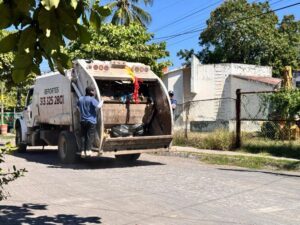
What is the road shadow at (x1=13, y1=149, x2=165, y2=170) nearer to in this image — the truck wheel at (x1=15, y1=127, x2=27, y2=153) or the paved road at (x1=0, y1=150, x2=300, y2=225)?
the paved road at (x1=0, y1=150, x2=300, y2=225)

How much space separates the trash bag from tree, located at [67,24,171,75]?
990cm

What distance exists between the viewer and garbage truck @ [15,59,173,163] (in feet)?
41.5

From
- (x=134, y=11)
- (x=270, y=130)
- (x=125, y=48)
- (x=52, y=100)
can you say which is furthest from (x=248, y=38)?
(x=52, y=100)

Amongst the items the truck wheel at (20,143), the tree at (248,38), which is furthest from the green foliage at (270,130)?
the tree at (248,38)

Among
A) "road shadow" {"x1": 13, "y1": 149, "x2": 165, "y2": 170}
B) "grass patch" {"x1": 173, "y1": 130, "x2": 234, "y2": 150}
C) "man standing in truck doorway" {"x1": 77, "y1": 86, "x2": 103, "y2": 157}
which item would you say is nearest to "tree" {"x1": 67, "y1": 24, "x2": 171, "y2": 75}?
"grass patch" {"x1": 173, "y1": 130, "x2": 234, "y2": 150}

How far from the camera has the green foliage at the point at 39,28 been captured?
2.91m

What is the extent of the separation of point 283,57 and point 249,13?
448cm

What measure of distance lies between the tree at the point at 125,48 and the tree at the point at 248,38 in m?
16.5

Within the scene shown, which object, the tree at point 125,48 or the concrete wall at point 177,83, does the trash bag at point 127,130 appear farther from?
the concrete wall at point 177,83

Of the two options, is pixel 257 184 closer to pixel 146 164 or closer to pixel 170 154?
pixel 146 164

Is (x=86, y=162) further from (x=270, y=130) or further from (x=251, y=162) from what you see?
(x=270, y=130)

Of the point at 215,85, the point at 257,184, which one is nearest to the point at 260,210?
the point at 257,184

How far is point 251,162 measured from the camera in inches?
527

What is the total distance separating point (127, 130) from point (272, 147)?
457cm
